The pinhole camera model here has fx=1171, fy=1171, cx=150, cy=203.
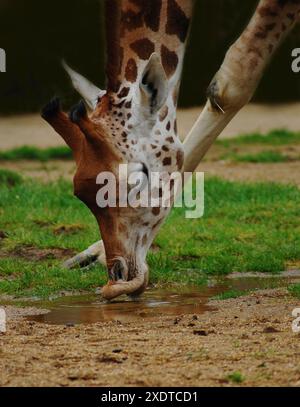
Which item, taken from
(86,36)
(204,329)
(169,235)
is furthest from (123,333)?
(86,36)

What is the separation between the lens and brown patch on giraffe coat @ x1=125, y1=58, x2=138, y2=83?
254 inches

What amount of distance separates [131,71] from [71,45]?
296 inches

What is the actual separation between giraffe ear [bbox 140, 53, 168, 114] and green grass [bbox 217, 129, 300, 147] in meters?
6.20

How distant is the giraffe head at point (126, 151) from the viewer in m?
6.04

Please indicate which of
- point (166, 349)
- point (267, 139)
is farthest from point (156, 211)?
point (267, 139)

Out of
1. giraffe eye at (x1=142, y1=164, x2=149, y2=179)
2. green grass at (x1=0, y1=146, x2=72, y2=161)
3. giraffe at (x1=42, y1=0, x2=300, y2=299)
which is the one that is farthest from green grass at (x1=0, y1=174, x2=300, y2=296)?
green grass at (x1=0, y1=146, x2=72, y2=161)

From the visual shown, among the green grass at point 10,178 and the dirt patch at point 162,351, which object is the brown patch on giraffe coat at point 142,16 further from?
the green grass at point 10,178

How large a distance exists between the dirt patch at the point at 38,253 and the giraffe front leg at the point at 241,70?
45.8 inches

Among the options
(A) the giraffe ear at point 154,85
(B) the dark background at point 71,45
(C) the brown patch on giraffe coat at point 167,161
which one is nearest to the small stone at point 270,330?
(C) the brown patch on giraffe coat at point 167,161

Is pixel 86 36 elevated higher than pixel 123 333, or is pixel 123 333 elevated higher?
pixel 86 36

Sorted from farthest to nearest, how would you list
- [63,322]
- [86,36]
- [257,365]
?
[86,36] → [63,322] → [257,365]
